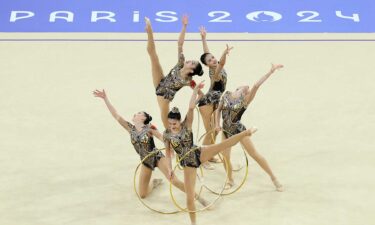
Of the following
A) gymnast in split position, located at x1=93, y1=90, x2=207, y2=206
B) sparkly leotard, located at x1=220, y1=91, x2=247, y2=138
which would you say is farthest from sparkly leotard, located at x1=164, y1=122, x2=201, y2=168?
sparkly leotard, located at x1=220, y1=91, x2=247, y2=138

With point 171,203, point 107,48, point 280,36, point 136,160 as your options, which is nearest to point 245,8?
point 280,36

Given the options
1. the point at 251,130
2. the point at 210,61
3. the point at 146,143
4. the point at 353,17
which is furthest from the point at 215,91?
the point at 353,17

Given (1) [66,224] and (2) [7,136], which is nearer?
(1) [66,224]

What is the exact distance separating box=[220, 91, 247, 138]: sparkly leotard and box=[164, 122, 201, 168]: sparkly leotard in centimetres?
81

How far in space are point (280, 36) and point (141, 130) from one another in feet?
17.4

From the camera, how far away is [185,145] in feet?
26.3

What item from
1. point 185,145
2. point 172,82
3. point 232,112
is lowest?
point 185,145

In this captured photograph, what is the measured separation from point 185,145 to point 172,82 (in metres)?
1.39

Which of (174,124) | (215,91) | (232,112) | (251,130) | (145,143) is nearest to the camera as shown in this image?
(251,130)

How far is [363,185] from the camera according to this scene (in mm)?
8945

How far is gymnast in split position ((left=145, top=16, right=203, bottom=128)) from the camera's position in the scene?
356 inches

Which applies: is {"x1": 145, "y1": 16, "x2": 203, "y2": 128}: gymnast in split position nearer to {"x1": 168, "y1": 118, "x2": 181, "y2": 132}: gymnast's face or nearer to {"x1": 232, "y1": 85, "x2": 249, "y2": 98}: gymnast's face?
{"x1": 232, "y1": 85, "x2": 249, "y2": 98}: gymnast's face

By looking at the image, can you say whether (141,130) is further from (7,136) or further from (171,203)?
(7,136)

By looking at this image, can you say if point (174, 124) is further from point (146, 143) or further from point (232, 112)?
point (232, 112)
